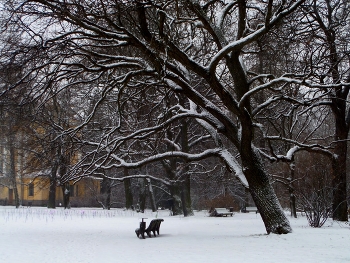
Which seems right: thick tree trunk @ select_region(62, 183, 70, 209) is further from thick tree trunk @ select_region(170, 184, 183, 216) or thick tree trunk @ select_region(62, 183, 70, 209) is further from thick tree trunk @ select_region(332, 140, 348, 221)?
thick tree trunk @ select_region(332, 140, 348, 221)

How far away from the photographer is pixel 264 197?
42.3ft

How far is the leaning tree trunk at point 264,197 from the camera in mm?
12672

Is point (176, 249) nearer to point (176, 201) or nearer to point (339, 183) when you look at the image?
point (339, 183)

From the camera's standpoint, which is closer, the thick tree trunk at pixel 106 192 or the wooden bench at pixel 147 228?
the wooden bench at pixel 147 228

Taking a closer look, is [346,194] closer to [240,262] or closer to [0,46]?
[240,262]

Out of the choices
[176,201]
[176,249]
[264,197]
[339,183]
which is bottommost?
[176,249]

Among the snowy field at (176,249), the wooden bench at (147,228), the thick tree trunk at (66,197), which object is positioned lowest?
the snowy field at (176,249)

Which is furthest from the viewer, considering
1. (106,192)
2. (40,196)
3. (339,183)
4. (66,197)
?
(40,196)

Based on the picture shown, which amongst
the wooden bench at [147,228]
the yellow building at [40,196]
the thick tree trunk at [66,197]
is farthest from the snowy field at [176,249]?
the yellow building at [40,196]

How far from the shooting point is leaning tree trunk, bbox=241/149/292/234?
1267 cm

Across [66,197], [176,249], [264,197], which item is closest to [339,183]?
[264,197]

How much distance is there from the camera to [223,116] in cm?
1354

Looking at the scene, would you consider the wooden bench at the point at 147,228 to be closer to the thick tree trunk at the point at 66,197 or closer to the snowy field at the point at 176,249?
the snowy field at the point at 176,249

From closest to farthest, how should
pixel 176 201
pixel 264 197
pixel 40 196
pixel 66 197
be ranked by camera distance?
pixel 264 197
pixel 176 201
pixel 66 197
pixel 40 196
